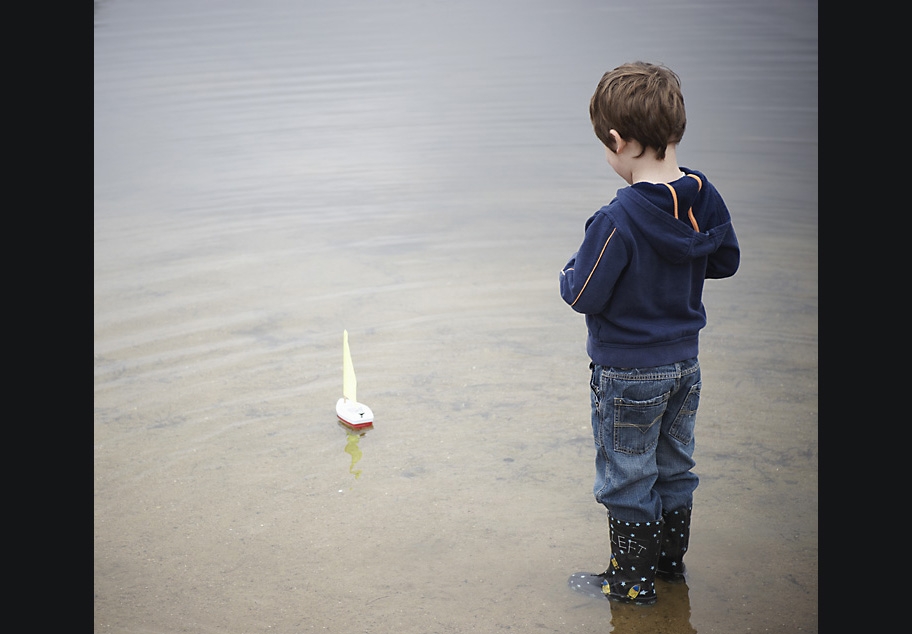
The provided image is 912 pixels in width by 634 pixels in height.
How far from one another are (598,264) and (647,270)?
0.14 meters

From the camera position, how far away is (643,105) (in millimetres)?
2502

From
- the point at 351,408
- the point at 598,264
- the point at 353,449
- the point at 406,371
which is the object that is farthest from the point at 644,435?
the point at 406,371

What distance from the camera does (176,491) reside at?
3.44 metres

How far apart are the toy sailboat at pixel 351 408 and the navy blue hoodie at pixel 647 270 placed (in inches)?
49.3

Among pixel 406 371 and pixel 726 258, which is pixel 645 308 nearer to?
pixel 726 258

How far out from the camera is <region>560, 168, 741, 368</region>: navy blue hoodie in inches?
100

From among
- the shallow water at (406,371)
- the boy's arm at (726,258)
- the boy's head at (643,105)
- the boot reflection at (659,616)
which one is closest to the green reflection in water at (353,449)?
the shallow water at (406,371)

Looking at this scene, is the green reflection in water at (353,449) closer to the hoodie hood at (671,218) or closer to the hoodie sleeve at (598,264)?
the hoodie sleeve at (598,264)

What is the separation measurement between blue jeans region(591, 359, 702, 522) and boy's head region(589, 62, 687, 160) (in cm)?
56

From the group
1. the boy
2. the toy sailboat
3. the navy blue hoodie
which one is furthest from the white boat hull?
the navy blue hoodie

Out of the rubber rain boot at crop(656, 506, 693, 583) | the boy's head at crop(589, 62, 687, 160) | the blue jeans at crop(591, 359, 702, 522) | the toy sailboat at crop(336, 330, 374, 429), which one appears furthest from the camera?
the toy sailboat at crop(336, 330, 374, 429)

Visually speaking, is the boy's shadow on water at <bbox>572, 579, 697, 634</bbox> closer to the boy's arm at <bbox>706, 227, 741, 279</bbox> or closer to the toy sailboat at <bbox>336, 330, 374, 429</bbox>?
the boy's arm at <bbox>706, 227, 741, 279</bbox>

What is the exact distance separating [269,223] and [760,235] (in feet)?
9.43

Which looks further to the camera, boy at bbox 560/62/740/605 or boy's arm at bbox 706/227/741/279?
boy's arm at bbox 706/227/741/279
